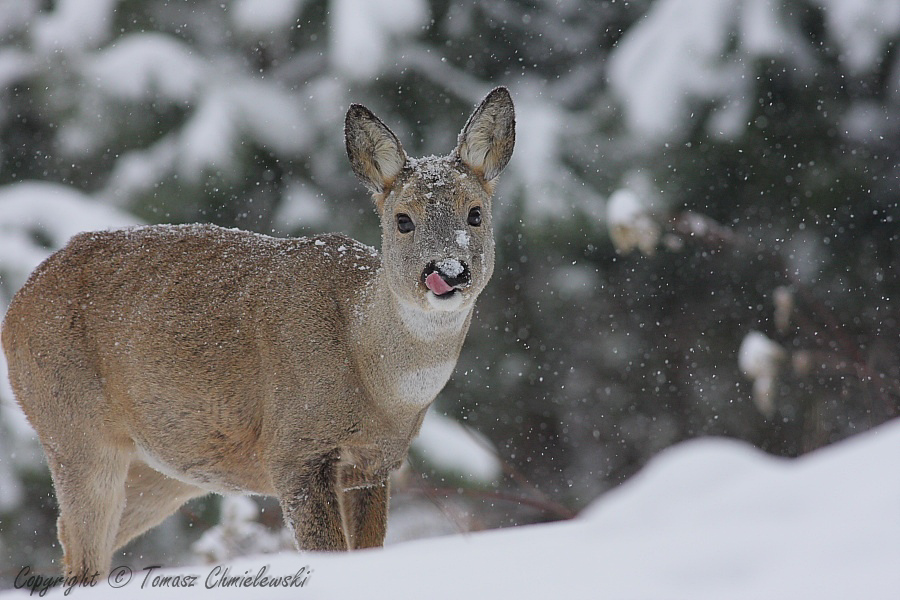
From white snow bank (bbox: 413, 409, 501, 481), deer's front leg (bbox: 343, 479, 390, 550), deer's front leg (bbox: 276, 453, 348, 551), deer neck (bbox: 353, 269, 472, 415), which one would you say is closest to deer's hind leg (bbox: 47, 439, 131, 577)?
deer's front leg (bbox: 276, 453, 348, 551)

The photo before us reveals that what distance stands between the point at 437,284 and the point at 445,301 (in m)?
0.08

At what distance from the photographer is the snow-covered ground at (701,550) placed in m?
2.37

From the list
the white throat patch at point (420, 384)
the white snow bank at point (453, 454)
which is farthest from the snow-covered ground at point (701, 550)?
the white snow bank at point (453, 454)

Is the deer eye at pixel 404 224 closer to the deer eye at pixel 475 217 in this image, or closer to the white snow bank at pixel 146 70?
the deer eye at pixel 475 217

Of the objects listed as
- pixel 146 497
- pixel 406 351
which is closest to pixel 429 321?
pixel 406 351

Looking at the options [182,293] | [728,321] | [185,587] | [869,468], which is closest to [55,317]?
[182,293]

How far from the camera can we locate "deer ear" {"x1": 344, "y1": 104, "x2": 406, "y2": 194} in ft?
→ 17.3

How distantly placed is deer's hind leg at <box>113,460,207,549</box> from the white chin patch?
165cm

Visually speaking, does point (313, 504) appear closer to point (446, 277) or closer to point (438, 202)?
point (446, 277)

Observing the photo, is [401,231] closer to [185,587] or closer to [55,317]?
[55,317]

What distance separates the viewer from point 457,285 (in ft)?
15.6

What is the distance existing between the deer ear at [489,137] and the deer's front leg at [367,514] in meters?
1.43

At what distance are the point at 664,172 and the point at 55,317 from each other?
351 inches

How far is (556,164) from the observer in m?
13.0
